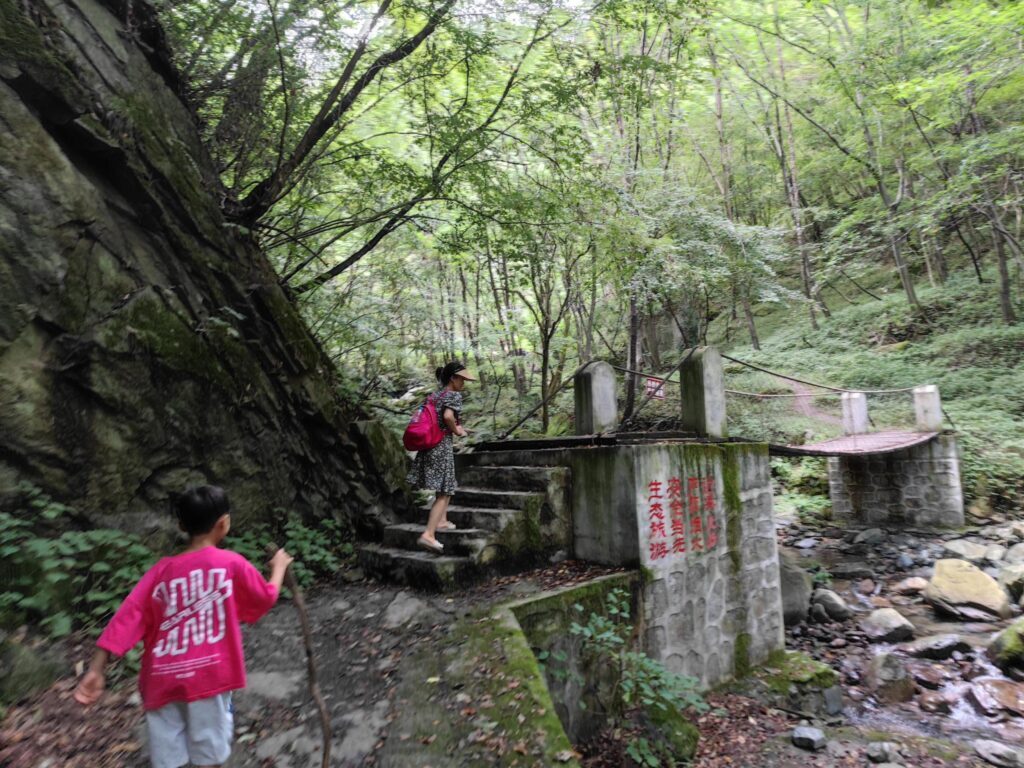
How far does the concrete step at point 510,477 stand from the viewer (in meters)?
5.23

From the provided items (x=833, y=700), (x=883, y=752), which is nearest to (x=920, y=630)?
(x=833, y=700)

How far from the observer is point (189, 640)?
1935 millimetres

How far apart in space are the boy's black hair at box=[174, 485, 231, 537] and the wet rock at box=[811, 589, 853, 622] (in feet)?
25.8

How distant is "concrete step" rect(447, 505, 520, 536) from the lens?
15.6 ft

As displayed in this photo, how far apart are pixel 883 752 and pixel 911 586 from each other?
15.4ft

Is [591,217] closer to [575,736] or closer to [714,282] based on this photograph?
[714,282]

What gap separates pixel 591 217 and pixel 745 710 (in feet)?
19.4

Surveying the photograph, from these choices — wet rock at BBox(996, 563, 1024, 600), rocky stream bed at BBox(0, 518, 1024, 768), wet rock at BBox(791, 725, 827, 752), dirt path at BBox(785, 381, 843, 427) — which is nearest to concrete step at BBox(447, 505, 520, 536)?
rocky stream bed at BBox(0, 518, 1024, 768)

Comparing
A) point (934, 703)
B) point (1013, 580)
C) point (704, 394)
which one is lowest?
point (934, 703)

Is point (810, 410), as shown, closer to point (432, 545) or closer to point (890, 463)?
point (890, 463)

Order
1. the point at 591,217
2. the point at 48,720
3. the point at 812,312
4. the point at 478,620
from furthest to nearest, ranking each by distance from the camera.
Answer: the point at 812,312
the point at 591,217
the point at 478,620
the point at 48,720

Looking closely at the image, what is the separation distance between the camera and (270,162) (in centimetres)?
629

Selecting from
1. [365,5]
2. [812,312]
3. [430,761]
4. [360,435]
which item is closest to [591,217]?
[365,5]

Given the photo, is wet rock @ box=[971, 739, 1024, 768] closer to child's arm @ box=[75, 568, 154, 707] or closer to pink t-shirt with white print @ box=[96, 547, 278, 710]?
pink t-shirt with white print @ box=[96, 547, 278, 710]
